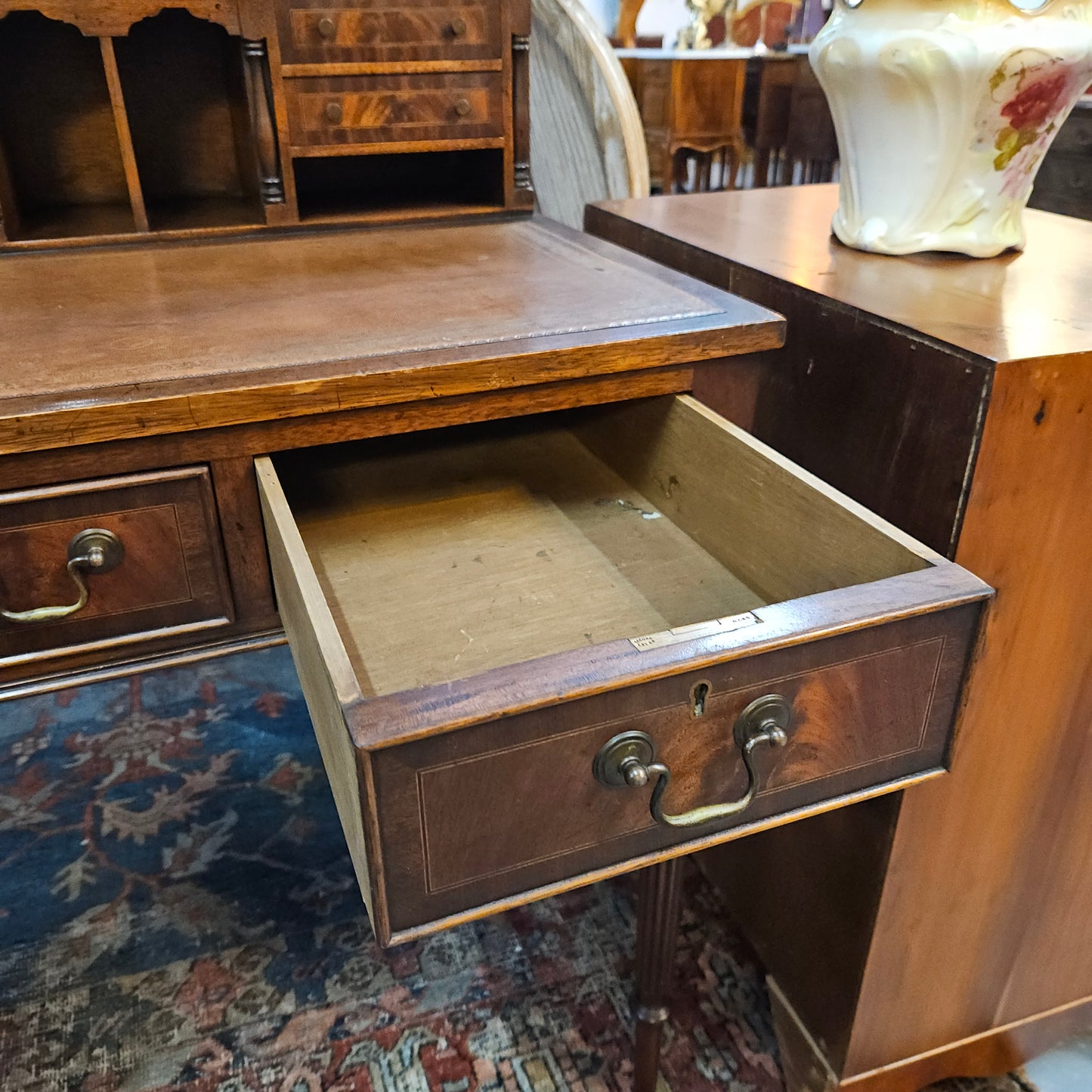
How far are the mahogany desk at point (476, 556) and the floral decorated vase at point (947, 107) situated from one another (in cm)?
20

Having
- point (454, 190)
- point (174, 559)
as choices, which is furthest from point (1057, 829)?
point (454, 190)

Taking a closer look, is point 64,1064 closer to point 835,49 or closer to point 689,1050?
point 689,1050

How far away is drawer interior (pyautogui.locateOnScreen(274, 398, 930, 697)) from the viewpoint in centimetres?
69

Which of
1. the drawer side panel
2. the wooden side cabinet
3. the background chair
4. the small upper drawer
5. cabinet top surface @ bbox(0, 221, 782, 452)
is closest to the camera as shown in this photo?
the drawer side panel

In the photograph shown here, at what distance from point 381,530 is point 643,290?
0.31m

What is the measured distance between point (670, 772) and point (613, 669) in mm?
86

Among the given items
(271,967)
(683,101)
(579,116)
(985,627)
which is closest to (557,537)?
(985,627)

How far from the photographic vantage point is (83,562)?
65cm

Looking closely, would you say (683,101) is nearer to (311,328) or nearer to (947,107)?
(947,107)

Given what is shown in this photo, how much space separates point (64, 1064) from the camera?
3.34ft

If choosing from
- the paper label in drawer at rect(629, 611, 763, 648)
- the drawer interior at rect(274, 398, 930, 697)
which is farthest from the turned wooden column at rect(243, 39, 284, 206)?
the paper label in drawer at rect(629, 611, 763, 648)

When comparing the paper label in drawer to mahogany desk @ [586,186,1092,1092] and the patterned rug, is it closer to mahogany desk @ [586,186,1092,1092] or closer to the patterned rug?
mahogany desk @ [586,186,1092,1092]

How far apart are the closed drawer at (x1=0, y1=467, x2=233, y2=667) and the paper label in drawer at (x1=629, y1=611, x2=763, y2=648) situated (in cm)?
34

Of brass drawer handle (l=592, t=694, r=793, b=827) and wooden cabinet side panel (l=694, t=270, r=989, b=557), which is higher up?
wooden cabinet side panel (l=694, t=270, r=989, b=557)
